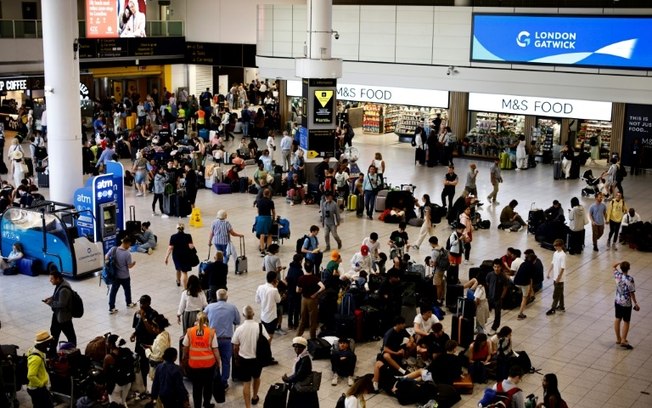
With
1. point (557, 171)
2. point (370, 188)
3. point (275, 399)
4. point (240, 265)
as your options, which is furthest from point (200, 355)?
point (557, 171)

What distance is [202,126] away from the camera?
128 feet

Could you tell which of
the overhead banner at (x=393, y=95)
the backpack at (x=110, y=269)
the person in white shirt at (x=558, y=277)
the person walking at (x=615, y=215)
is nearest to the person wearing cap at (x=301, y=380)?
the backpack at (x=110, y=269)

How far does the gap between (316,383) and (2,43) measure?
2959 cm

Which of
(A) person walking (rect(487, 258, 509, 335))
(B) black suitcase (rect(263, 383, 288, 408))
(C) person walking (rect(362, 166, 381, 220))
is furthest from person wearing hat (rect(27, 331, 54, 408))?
(C) person walking (rect(362, 166, 381, 220))

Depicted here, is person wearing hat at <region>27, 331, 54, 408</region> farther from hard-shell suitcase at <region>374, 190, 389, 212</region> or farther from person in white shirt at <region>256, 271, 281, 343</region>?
hard-shell suitcase at <region>374, 190, 389, 212</region>

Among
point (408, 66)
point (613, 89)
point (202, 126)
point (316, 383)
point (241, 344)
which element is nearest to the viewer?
point (316, 383)

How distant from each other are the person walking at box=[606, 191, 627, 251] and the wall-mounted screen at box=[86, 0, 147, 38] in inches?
1005

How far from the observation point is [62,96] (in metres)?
21.0

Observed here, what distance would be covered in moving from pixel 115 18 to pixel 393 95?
13.3m

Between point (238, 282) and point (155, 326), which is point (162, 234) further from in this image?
point (155, 326)

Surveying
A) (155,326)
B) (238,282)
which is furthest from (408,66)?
(155,326)

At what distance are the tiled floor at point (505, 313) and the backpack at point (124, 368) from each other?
4.83 feet

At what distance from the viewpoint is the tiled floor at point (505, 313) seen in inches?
555

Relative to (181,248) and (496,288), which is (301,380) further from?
(181,248)
